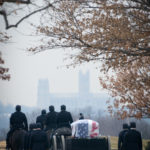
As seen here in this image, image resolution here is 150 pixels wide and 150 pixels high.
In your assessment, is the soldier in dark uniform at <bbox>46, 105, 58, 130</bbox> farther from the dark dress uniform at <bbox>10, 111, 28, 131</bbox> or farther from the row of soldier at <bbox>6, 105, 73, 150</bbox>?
the dark dress uniform at <bbox>10, 111, 28, 131</bbox>

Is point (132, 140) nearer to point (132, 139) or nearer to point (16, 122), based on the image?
point (132, 139)

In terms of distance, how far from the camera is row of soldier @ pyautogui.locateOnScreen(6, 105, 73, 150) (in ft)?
56.6

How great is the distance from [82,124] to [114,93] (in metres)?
13.3

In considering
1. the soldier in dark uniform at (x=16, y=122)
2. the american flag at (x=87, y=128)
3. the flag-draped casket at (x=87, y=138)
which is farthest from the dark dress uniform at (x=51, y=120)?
the american flag at (x=87, y=128)

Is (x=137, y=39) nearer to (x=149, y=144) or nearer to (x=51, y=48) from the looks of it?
(x=51, y=48)

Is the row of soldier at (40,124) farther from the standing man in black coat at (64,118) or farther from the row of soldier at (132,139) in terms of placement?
the row of soldier at (132,139)

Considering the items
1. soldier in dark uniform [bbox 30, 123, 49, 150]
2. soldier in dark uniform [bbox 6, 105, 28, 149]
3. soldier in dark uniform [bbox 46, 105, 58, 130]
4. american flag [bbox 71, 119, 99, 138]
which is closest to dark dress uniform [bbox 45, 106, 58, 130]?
soldier in dark uniform [bbox 46, 105, 58, 130]

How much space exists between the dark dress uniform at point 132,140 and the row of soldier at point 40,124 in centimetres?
295

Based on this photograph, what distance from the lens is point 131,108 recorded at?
2856 cm

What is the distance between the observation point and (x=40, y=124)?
57.1 ft

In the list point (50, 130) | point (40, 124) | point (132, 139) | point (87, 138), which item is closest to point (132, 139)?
point (132, 139)

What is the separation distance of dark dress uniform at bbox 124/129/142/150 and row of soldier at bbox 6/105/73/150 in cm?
295

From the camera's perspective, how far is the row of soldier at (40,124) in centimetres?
1727

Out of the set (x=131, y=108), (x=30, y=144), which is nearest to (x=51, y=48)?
(x=30, y=144)
